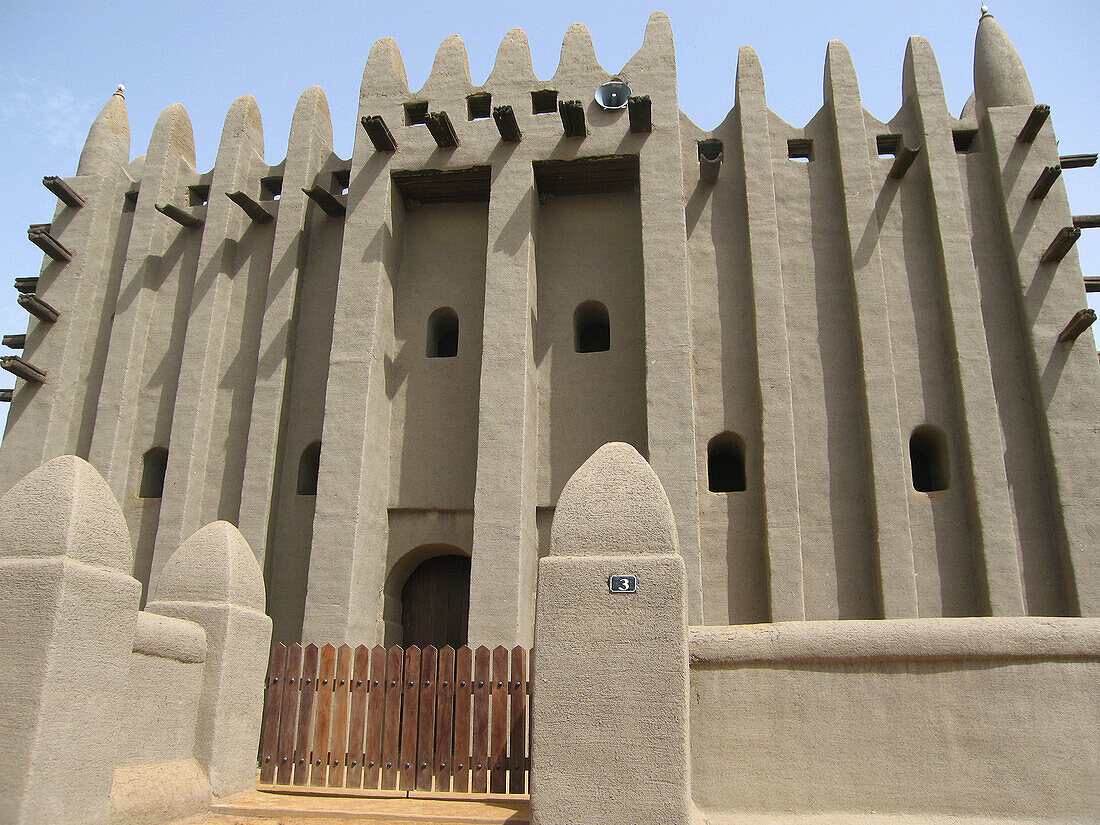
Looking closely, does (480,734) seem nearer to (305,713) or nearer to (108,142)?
(305,713)

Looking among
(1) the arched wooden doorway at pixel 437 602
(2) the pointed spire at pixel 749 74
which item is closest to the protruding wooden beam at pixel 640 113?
(2) the pointed spire at pixel 749 74

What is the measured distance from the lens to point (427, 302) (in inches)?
571

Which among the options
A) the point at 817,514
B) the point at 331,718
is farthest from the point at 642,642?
the point at 817,514

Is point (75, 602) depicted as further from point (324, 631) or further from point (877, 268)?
point (877, 268)

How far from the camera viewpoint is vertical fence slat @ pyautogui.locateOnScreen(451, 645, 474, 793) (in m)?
7.85

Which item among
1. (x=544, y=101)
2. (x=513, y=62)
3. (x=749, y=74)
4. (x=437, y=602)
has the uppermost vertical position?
(x=513, y=62)

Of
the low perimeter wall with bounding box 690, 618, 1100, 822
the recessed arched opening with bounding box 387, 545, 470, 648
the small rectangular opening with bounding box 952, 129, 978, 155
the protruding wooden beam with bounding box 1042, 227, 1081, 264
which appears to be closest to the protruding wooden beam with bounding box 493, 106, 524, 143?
the recessed arched opening with bounding box 387, 545, 470, 648

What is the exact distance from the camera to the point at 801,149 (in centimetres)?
1468

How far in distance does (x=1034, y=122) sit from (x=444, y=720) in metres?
12.7

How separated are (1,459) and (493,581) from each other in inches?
369

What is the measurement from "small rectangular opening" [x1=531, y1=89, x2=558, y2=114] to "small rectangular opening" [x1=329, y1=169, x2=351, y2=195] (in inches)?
142

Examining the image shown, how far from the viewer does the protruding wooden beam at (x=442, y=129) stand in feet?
45.0

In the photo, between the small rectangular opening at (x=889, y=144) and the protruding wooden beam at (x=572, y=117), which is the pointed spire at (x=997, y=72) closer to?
the small rectangular opening at (x=889, y=144)

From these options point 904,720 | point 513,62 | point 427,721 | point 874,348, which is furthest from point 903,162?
point 427,721
